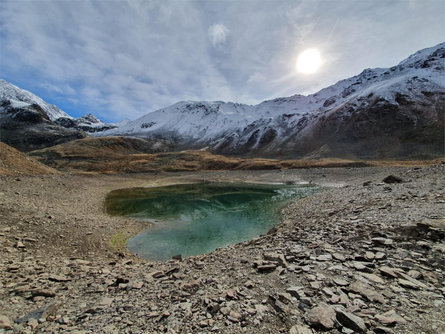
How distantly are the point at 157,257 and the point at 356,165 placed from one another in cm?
7358

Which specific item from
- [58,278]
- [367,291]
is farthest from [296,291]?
[58,278]

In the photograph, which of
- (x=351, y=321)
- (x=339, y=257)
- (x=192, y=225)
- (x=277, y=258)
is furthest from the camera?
(x=192, y=225)

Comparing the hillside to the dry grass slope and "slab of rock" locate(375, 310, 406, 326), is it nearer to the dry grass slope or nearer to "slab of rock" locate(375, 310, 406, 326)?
the dry grass slope

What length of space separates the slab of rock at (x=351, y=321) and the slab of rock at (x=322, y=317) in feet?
0.52

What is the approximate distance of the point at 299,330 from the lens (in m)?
5.18

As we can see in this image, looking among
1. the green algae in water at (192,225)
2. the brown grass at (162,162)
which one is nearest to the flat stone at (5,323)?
the green algae in water at (192,225)

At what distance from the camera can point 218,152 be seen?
583 ft

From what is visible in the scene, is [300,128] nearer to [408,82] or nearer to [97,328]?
[408,82]

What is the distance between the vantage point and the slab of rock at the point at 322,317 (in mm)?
5180

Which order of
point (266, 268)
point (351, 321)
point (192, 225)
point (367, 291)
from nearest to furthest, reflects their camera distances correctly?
point (351, 321)
point (367, 291)
point (266, 268)
point (192, 225)

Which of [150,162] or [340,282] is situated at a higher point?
[150,162]

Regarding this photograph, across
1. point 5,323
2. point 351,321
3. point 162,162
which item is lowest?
point 351,321

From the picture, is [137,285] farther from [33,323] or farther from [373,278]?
[373,278]

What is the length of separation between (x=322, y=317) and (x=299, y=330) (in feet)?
2.26
